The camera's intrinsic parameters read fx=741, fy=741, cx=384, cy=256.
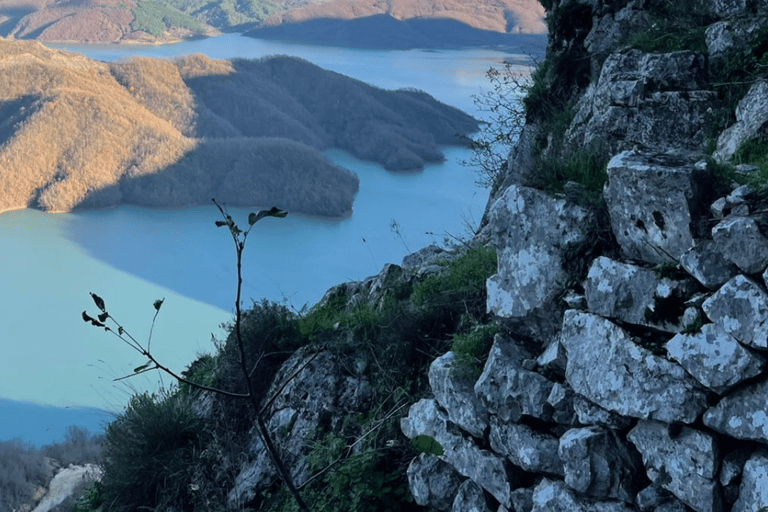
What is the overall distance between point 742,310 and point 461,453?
57.1 inches

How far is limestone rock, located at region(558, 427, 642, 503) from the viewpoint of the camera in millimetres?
2713

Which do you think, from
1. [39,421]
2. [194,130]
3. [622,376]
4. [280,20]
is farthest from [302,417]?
[280,20]

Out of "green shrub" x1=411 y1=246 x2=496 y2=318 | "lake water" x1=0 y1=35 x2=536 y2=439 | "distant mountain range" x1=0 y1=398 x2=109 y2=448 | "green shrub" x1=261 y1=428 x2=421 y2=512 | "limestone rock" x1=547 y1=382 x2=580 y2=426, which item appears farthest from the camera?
"lake water" x1=0 y1=35 x2=536 y2=439

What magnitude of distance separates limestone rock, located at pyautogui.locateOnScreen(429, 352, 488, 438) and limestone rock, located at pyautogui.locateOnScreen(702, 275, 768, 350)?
1.16m

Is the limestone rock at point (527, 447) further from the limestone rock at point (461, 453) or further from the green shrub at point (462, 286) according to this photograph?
the green shrub at point (462, 286)

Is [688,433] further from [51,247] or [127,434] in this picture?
[51,247]

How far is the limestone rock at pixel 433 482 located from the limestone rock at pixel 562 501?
59 cm

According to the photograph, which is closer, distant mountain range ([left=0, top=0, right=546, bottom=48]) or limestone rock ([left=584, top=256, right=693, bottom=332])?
limestone rock ([left=584, top=256, right=693, bottom=332])

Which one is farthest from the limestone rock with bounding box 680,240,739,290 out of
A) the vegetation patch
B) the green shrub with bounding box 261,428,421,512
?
the vegetation patch

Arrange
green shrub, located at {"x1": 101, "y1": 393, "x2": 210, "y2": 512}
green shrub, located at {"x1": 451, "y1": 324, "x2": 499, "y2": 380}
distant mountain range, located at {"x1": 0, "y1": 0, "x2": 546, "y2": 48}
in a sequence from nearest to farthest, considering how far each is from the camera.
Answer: green shrub, located at {"x1": 451, "y1": 324, "x2": 499, "y2": 380} < green shrub, located at {"x1": 101, "y1": 393, "x2": 210, "y2": 512} < distant mountain range, located at {"x1": 0, "y1": 0, "x2": 546, "y2": 48}

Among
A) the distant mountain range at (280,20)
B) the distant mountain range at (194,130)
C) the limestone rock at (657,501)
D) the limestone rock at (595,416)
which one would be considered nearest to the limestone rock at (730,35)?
the limestone rock at (595,416)

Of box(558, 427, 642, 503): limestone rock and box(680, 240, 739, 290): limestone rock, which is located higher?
box(680, 240, 739, 290): limestone rock

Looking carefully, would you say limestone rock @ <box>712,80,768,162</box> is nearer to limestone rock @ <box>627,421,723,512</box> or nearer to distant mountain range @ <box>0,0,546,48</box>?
limestone rock @ <box>627,421,723,512</box>

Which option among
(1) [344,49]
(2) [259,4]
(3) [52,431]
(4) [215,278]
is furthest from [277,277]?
(2) [259,4]
